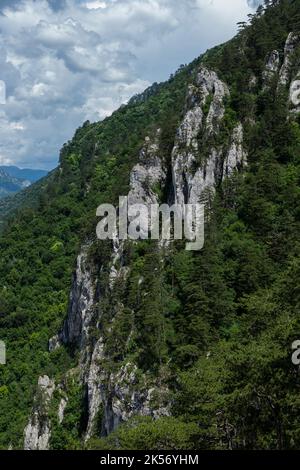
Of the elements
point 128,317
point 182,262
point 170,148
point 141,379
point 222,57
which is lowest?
point 141,379

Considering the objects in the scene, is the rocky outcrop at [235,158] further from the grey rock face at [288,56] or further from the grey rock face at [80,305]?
the grey rock face at [80,305]

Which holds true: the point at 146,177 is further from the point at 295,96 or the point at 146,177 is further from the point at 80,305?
the point at 295,96

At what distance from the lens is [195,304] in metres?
46.4

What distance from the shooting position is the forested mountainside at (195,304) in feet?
86.4

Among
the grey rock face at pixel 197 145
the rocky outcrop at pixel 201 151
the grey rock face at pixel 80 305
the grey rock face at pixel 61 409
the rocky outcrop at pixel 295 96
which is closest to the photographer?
the grey rock face at pixel 61 409

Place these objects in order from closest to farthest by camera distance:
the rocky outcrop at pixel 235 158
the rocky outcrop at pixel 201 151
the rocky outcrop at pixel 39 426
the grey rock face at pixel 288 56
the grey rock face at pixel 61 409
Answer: the rocky outcrop at pixel 39 426
the grey rock face at pixel 61 409
the rocky outcrop at pixel 235 158
the rocky outcrop at pixel 201 151
the grey rock face at pixel 288 56

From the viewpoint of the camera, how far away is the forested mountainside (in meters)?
26.3

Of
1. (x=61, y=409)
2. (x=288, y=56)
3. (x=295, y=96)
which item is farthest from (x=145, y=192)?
(x=61, y=409)

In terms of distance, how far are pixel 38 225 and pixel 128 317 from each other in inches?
2697

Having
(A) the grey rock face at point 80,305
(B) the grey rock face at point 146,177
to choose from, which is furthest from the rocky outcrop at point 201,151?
(A) the grey rock face at point 80,305

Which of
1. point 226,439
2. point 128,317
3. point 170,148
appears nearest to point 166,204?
point 170,148

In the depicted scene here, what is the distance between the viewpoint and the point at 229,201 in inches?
2456

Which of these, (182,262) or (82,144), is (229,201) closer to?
(182,262)

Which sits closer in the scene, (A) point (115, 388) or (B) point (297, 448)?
(B) point (297, 448)
